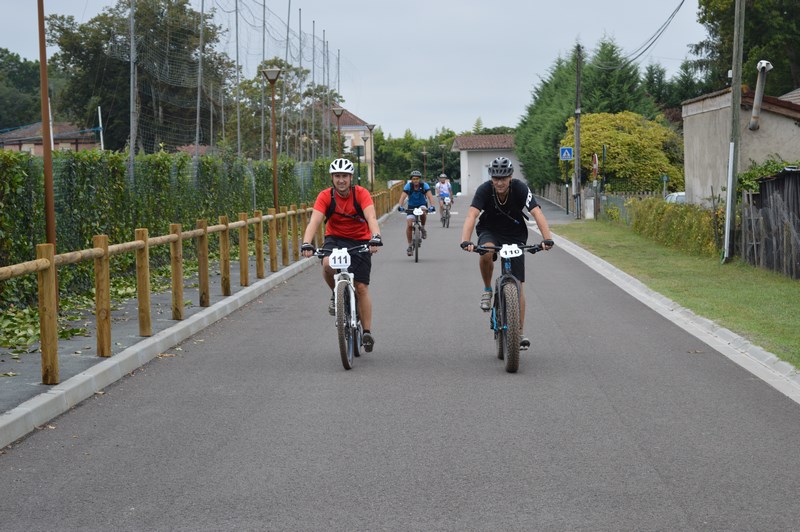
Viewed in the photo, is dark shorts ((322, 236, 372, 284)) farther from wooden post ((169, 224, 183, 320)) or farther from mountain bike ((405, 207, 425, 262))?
mountain bike ((405, 207, 425, 262))

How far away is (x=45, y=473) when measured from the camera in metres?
6.11

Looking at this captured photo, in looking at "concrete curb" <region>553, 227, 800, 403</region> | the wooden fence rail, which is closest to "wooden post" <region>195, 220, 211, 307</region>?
the wooden fence rail

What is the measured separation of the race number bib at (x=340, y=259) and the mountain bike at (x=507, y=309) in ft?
3.78

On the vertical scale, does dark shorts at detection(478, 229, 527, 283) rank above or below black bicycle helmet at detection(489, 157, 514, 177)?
below

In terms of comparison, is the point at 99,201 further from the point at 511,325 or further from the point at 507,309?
the point at 511,325

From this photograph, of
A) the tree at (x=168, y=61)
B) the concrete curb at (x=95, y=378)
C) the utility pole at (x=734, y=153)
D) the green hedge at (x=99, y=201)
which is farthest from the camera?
the tree at (x=168, y=61)

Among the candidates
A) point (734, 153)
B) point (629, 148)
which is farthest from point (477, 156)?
point (734, 153)

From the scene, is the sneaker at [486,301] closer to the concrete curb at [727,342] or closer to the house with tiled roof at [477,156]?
the concrete curb at [727,342]

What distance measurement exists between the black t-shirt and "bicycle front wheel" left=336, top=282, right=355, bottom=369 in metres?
1.38

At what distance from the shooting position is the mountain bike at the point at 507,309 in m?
9.13

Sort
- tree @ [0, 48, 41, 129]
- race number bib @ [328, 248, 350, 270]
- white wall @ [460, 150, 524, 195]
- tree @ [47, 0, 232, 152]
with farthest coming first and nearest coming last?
white wall @ [460, 150, 524, 195]
tree @ [0, 48, 41, 129]
tree @ [47, 0, 232, 152]
race number bib @ [328, 248, 350, 270]

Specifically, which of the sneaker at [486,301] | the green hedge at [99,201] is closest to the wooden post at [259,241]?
the green hedge at [99,201]

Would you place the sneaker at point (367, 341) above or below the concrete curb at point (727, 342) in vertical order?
above

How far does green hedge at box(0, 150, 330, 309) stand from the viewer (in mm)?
12344
